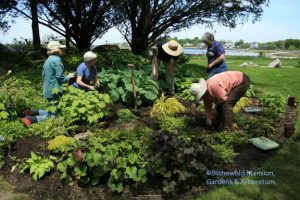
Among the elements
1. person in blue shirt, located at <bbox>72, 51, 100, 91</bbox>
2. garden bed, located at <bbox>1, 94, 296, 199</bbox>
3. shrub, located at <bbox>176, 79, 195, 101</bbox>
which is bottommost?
garden bed, located at <bbox>1, 94, 296, 199</bbox>

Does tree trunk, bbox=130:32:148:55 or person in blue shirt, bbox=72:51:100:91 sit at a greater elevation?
tree trunk, bbox=130:32:148:55

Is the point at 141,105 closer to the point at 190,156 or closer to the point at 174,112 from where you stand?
the point at 174,112

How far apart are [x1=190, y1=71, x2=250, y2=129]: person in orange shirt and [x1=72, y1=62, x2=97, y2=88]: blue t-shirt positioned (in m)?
2.52

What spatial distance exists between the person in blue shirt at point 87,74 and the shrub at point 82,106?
0.53 meters

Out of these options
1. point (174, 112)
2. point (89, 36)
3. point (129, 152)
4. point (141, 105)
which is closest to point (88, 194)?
point (129, 152)

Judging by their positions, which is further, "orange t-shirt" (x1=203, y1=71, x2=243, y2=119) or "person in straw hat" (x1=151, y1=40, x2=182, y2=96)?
"person in straw hat" (x1=151, y1=40, x2=182, y2=96)

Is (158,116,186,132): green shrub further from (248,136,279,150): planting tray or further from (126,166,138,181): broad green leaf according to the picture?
(126,166,138,181): broad green leaf

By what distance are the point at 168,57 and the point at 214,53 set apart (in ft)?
4.58

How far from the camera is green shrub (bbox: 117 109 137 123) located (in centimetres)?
695

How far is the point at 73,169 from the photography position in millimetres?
4805

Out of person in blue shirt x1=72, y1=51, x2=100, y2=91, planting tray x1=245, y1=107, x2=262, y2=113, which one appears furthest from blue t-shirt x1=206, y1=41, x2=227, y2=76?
person in blue shirt x1=72, y1=51, x2=100, y2=91

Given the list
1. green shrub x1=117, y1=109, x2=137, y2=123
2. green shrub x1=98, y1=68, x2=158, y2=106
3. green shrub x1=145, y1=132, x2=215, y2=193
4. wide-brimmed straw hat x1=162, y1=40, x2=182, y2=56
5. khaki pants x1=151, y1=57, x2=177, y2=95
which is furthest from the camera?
khaki pants x1=151, y1=57, x2=177, y2=95

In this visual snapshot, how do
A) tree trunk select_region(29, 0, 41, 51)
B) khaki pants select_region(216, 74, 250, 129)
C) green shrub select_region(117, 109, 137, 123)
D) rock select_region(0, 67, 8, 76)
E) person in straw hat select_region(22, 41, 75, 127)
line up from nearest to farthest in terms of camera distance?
1. khaki pants select_region(216, 74, 250, 129)
2. person in straw hat select_region(22, 41, 75, 127)
3. green shrub select_region(117, 109, 137, 123)
4. rock select_region(0, 67, 8, 76)
5. tree trunk select_region(29, 0, 41, 51)

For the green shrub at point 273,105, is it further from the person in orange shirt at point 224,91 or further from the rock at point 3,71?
the rock at point 3,71
